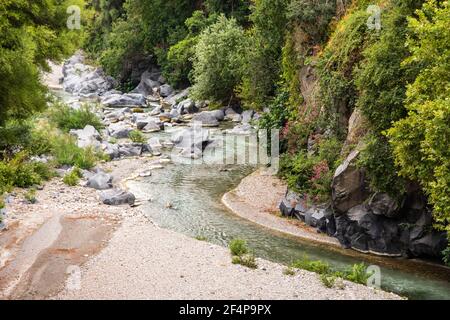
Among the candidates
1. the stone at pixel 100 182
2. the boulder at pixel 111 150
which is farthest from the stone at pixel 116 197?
the boulder at pixel 111 150

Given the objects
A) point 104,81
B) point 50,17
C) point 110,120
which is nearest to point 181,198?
point 50,17

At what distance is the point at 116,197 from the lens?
2152 centimetres

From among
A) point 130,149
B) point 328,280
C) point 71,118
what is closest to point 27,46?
point 328,280

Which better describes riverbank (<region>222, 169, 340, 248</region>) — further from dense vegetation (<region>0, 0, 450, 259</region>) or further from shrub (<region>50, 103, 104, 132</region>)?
shrub (<region>50, 103, 104, 132</region>)

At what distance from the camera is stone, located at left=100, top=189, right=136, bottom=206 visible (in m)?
21.3

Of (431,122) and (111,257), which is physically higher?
(431,122)

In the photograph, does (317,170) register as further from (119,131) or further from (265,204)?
(119,131)

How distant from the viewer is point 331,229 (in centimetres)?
1911

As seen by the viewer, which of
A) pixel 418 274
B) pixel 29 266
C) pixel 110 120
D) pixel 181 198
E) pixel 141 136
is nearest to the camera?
pixel 29 266

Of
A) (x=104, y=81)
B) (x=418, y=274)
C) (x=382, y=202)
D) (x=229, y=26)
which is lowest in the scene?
(x=418, y=274)

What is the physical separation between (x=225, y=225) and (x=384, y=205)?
19.1 ft

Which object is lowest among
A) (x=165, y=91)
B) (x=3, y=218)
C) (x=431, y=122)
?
(x=3, y=218)
